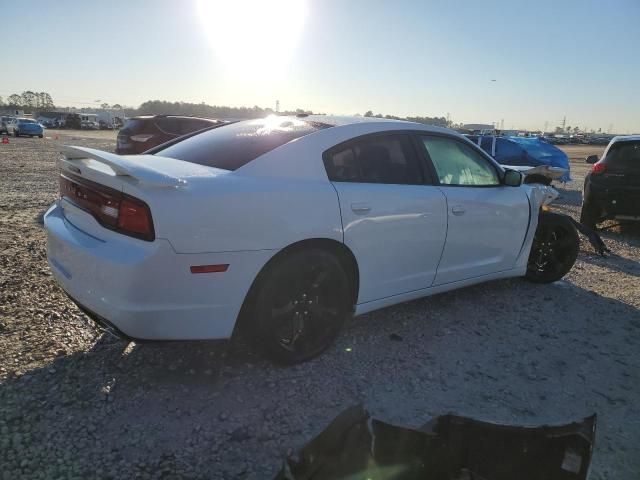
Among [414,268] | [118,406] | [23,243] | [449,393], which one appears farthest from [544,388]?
[23,243]

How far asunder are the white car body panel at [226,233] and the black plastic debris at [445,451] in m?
1.15

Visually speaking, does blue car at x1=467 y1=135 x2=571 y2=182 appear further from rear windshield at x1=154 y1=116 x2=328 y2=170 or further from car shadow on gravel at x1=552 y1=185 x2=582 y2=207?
rear windshield at x1=154 y1=116 x2=328 y2=170

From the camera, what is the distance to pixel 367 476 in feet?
5.40

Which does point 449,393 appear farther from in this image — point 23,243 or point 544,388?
point 23,243

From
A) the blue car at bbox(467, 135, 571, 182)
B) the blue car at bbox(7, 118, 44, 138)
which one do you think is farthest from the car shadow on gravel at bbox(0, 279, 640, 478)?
the blue car at bbox(7, 118, 44, 138)

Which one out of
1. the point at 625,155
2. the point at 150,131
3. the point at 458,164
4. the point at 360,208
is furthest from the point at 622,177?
the point at 150,131

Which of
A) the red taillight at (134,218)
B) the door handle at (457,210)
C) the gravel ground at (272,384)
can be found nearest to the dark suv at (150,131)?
the gravel ground at (272,384)

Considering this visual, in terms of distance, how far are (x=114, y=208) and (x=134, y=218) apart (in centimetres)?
19

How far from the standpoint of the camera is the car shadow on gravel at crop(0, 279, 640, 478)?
229cm

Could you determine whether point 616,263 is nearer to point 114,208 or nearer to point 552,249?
point 552,249

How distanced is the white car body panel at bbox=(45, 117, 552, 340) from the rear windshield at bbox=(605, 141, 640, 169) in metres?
5.26

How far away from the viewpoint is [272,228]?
2.72m

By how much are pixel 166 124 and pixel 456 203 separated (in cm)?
945

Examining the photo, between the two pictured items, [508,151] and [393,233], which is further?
[508,151]
